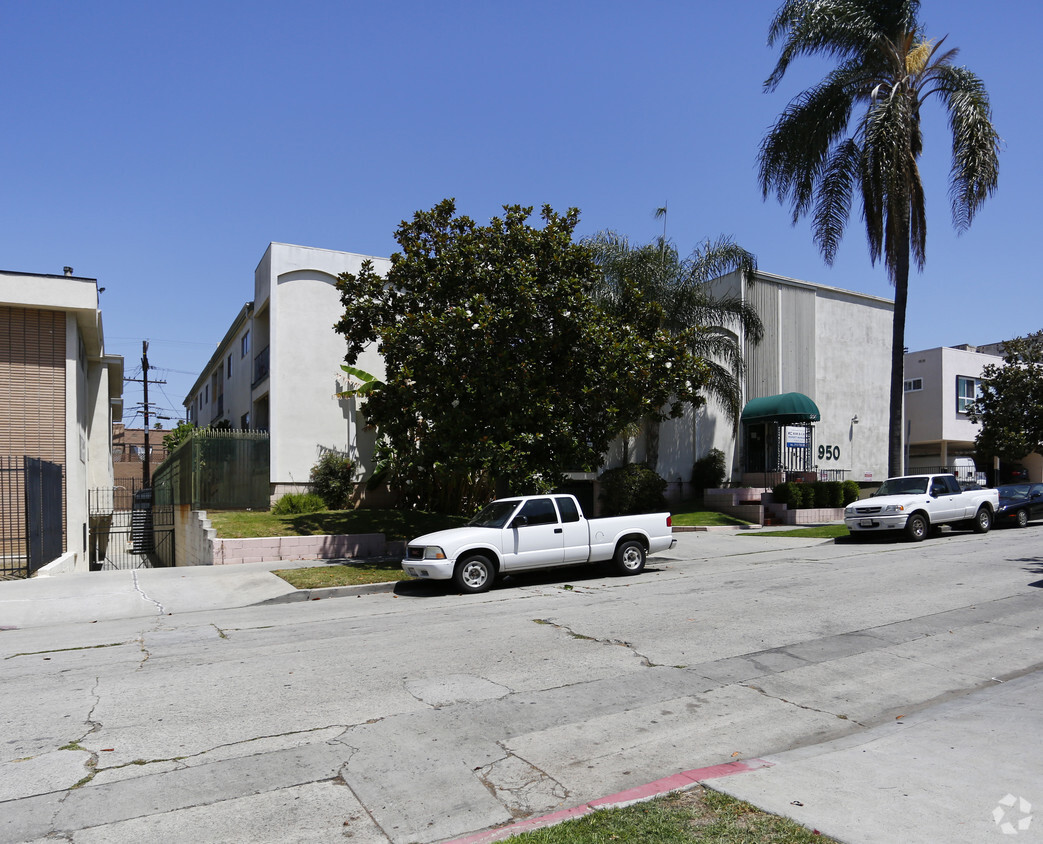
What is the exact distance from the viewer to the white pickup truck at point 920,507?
63.2 ft

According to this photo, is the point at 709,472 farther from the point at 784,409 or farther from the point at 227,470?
the point at 227,470

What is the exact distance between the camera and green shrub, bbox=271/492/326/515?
2286 centimetres

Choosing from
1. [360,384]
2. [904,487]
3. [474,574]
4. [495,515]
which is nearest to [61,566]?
[474,574]

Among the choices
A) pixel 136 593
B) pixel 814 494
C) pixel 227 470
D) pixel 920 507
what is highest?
pixel 227 470

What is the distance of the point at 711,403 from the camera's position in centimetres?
3186

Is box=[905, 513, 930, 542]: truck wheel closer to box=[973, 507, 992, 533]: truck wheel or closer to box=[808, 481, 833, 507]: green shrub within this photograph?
box=[973, 507, 992, 533]: truck wheel

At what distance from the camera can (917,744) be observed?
5492 millimetres

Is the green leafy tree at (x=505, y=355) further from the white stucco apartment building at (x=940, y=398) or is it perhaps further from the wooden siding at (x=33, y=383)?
the white stucco apartment building at (x=940, y=398)

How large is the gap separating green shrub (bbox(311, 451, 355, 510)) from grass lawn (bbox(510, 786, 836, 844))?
20446 millimetres

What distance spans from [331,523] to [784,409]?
18557 millimetres

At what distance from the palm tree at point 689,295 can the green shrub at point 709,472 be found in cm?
270

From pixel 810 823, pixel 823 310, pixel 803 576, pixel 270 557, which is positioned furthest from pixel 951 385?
pixel 810 823

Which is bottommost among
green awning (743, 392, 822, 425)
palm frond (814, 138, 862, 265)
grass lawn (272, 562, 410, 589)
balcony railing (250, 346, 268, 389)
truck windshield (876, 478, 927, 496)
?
grass lawn (272, 562, 410, 589)

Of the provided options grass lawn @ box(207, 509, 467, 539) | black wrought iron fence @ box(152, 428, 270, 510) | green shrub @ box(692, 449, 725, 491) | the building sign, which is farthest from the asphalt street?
the building sign
